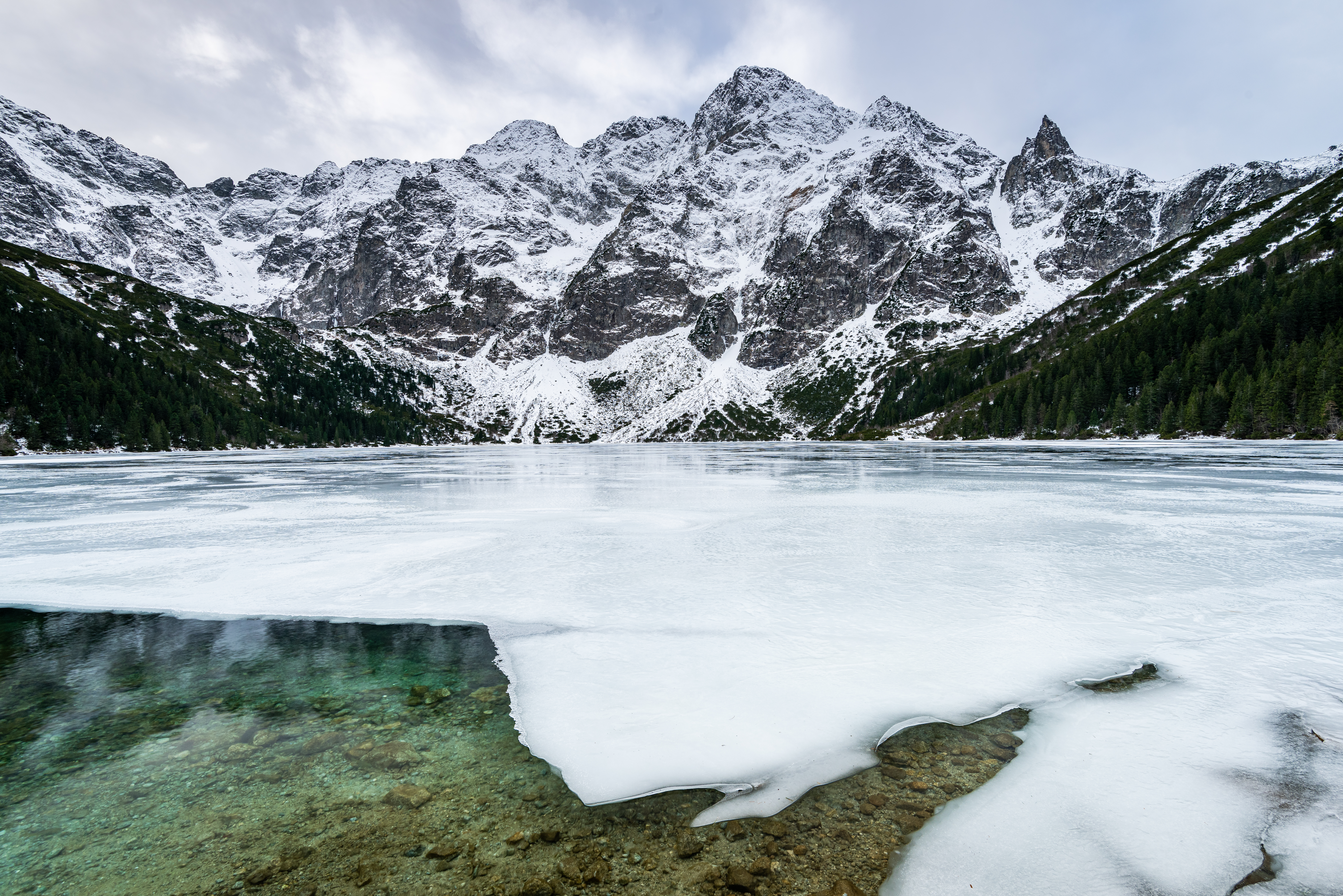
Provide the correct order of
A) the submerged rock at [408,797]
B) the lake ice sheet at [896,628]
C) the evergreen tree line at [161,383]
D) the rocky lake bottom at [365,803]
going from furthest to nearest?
the evergreen tree line at [161,383], the submerged rock at [408,797], the lake ice sheet at [896,628], the rocky lake bottom at [365,803]

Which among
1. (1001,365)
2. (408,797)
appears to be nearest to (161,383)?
(408,797)

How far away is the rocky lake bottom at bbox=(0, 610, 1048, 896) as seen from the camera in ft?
10.4

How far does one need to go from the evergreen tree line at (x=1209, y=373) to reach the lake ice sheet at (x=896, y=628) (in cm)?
5912

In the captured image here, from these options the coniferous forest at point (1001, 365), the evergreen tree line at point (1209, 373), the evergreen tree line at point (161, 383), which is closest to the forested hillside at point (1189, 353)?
the evergreen tree line at point (1209, 373)

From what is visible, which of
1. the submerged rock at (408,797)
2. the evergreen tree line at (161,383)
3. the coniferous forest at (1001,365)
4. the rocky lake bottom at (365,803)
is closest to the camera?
the rocky lake bottom at (365,803)

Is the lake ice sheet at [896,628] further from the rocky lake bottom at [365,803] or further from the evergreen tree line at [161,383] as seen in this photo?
the evergreen tree line at [161,383]

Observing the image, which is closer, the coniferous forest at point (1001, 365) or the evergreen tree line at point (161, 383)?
the coniferous forest at point (1001, 365)

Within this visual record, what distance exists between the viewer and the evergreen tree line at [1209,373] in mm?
59812

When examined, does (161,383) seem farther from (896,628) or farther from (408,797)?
(896,628)

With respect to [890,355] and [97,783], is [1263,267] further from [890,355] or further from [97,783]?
[97,783]

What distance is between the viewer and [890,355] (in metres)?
186

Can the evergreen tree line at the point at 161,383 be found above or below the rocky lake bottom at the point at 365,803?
above

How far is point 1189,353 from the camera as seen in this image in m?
80.8

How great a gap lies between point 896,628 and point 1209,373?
97097 mm
